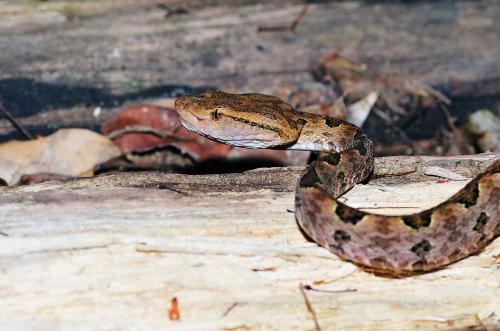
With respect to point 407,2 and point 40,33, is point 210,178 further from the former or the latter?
point 407,2

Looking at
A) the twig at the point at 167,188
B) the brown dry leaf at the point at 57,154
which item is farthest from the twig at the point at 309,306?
the brown dry leaf at the point at 57,154

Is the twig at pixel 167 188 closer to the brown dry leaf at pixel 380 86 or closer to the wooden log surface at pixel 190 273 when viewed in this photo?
the wooden log surface at pixel 190 273

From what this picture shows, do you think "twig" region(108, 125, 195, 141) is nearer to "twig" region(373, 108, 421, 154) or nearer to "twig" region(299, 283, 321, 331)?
"twig" region(373, 108, 421, 154)

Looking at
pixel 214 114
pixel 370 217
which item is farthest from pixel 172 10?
pixel 370 217

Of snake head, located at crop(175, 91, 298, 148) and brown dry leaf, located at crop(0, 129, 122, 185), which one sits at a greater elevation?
snake head, located at crop(175, 91, 298, 148)

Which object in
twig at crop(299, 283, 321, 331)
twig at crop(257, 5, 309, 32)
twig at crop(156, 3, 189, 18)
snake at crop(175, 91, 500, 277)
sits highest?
twig at crop(156, 3, 189, 18)

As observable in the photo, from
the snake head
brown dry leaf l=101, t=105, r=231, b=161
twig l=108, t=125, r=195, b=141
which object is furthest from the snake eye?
twig l=108, t=125, r=195, b=141
